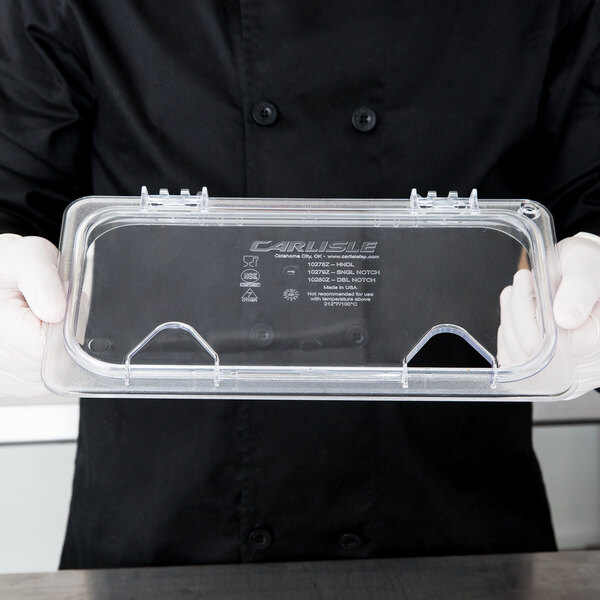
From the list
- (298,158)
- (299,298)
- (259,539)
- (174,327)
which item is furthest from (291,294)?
(259,539)

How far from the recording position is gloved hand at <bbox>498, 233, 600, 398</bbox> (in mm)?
719

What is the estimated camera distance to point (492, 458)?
1.00m

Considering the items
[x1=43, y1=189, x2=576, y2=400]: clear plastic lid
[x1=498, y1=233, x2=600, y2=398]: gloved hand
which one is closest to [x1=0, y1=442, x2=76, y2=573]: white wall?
[x1=43, y1=189, x2=576, y2=400]: clear plastic lid

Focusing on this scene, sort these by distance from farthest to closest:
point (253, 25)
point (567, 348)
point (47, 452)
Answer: point (47, 452)
point (253, 25)
point (567, 348)

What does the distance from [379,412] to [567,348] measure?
0.95ft

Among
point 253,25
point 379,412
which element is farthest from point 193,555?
point 253,25

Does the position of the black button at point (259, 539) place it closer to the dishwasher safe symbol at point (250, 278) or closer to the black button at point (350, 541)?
the black button at point (350, 541)

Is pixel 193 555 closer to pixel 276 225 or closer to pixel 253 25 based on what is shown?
pixel 276 225

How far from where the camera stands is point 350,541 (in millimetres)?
968

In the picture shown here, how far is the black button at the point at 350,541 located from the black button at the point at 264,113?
0.49 m

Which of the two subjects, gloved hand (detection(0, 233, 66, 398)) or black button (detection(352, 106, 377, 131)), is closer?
gloved hand (detection(0, 233, 66, 398))

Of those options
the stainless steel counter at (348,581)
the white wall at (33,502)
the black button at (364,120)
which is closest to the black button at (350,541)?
the stainless steel counter at (348,581)

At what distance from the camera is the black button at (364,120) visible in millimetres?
919

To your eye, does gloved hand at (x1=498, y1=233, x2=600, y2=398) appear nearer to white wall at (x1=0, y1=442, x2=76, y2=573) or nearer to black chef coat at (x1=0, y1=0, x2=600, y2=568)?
black chef coat at (x1=0, y1=0, x2=600, y2=568)
